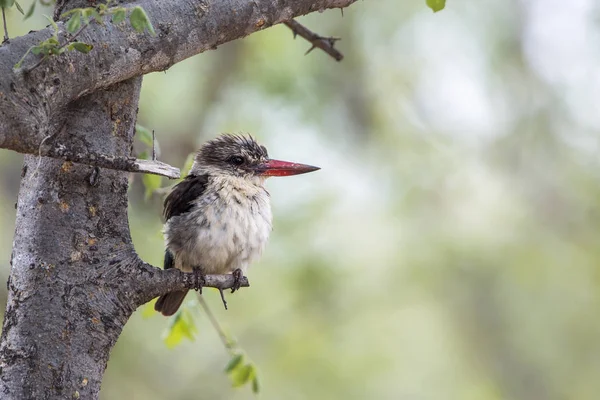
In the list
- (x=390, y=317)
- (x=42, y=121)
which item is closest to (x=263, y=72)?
(x=390, y=317)

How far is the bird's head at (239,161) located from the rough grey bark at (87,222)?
1.36 m

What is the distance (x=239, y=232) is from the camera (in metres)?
3.51

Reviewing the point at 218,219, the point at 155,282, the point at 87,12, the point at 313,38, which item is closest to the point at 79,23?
the point at 87,12

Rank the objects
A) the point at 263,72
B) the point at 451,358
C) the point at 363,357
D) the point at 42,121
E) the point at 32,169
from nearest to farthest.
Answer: the point at 42,121 < the point at 32,169 < the point at 263,72 < the point at 363,357 < the point at 451,358

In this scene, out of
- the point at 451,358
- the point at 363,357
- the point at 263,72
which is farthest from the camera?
the point at 451,358

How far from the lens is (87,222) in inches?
93.4

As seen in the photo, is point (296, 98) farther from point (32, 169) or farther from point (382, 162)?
point (32, 169)

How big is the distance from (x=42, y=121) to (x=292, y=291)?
497 cm

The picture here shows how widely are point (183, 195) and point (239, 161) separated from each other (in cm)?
43

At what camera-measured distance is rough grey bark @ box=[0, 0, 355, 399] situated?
86.1 inches

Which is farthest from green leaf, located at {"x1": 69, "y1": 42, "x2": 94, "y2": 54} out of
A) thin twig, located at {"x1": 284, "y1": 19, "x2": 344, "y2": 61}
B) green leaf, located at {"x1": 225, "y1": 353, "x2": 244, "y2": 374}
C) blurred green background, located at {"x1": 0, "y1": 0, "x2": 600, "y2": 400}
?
blurred green background, located at {"x1": 0, "y1": 0, "x2": 600, "y2": 400}

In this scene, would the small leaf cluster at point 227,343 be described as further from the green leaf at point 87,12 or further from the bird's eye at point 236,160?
the green leaf at point 87,12

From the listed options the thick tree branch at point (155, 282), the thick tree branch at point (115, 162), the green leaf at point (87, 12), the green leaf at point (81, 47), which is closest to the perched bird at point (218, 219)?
the thick tree branch at point (155, 282)

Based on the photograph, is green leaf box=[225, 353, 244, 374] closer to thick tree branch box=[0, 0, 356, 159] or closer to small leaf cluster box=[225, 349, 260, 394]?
small leaf cluster box=[225, 349, 260, 394]
